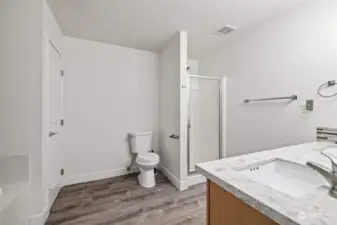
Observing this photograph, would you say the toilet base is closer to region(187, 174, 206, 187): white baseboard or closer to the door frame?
region(187, 174, 206, 187): white baseboard

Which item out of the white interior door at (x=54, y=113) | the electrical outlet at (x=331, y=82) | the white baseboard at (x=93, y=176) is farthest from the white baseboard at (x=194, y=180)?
the electrical outlet at (x=331, y=82)

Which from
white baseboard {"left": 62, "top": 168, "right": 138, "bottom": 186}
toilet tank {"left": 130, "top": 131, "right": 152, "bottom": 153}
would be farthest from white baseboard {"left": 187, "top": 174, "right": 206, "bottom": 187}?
white baseboard {"left": 62, "top": 168, "right": 138, "bottom": 186}

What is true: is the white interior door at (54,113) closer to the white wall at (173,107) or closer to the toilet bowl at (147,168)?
the toilet bowl at (147,168)

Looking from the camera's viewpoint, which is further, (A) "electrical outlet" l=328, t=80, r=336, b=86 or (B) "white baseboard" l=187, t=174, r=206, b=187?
(B) "white baseboard" l=187, t=174, r=206, b=187

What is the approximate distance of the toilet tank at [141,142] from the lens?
2811 millimetres

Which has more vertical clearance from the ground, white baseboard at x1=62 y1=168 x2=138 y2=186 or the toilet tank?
the toilet tank

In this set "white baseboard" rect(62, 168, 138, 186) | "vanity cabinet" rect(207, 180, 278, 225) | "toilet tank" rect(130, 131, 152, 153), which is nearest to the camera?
"vanity cabinet" rect(207, 180, 278, 225)

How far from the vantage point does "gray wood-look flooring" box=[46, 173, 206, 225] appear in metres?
1.71

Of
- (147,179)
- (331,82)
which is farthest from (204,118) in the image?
(331,82)

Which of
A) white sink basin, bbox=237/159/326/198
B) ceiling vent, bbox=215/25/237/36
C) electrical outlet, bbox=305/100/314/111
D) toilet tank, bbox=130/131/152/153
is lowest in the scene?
toilet tank, bbox=130/131/152/153

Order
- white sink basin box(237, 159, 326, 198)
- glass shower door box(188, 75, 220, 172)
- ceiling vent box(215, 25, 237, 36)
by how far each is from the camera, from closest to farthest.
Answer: white sink basin box(237, 159, 326, 198)
ceiling vent box(215, 25, 237, 36)
glass shower door box(188, 75, 220, 172)

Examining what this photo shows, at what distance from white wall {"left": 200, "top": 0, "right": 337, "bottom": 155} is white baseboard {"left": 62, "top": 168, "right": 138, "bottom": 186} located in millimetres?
1866

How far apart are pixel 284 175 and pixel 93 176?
8.63 ft

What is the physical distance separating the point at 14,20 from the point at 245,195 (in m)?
2.23
